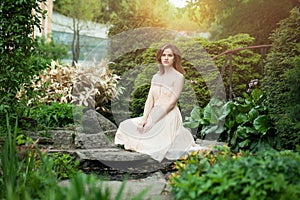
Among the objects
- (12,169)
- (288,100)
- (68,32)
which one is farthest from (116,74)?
(68,32)

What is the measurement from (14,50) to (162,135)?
2.06 metres

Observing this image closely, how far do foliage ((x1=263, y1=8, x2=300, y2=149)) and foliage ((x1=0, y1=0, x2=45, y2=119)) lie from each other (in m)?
2.80

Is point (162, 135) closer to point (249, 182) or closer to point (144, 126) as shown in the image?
point (144, 126)

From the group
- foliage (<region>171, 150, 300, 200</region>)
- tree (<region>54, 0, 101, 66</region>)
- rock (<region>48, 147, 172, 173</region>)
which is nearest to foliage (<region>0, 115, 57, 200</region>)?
foliage (<region>171, 150, 300, 200</region>)

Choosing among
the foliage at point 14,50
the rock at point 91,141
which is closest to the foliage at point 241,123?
the rock at point 91,141

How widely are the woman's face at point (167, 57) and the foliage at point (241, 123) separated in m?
1.18

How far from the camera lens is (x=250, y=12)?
10.2 metres

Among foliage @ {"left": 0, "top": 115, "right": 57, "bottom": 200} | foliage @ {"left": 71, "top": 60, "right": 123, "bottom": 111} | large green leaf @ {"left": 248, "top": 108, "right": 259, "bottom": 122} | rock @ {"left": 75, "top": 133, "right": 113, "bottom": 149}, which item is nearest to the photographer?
foliage @ {"left": 0, "top": 115, "right": 57, "bottom": 200}

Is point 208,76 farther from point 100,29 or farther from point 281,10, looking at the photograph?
point 100,29

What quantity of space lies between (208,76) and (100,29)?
1170cm

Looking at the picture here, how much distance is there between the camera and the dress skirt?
16.7 ft

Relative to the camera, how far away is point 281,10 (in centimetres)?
987

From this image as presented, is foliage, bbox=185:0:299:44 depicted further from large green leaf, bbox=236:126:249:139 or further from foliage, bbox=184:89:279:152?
large green leaf, bbox=236:126:249:139

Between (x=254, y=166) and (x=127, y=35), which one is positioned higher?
(x=127, y=35)
